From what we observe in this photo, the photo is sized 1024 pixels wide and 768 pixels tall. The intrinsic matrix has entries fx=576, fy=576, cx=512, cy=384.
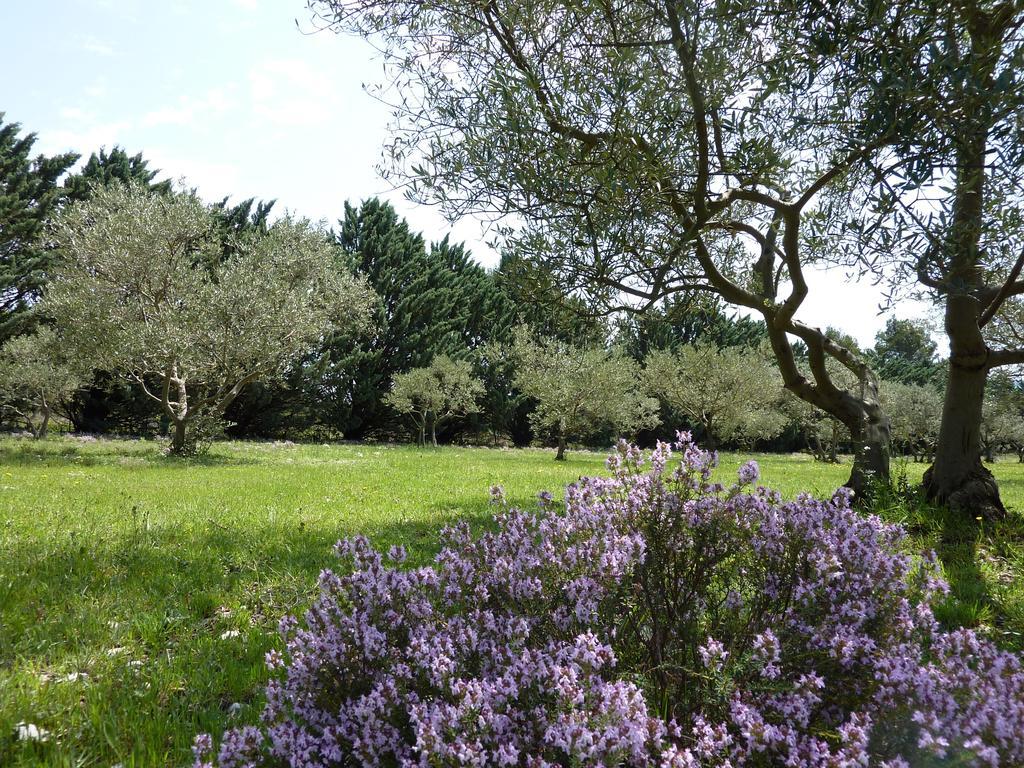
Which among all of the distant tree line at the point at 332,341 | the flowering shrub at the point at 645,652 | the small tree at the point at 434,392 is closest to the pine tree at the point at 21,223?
the distant tree line at the point at 332,341

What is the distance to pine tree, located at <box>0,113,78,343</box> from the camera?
1223 inches

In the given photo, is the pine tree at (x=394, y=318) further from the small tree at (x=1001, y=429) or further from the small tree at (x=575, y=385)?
the small tree at (x=1001, y=429)

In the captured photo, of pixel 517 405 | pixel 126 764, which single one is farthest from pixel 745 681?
pixel 517 405

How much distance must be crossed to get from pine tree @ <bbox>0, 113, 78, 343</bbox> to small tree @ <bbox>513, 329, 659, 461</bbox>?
1114 inches

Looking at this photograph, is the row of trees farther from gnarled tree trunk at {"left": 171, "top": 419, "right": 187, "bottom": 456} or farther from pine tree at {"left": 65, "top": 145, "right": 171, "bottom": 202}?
pine tree at {"left": 65, "top": 145, "right": 171, "bottom": 202}

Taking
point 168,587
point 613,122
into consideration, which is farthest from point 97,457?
point 613,122

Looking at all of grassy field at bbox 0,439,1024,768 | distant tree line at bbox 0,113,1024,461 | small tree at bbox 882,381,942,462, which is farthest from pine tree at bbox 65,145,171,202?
small tree at bbox 882,381,942,462

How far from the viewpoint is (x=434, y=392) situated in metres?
38.3

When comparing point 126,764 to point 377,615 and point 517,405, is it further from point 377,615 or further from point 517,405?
point 517,405

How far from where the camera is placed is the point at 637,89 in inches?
208

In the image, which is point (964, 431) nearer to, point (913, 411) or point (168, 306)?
point (168, 306)

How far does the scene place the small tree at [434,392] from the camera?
126ft

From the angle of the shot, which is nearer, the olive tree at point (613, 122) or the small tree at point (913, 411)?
the olive tree at point (613, 122)

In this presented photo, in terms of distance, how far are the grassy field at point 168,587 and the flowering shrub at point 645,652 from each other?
0.74 meters
